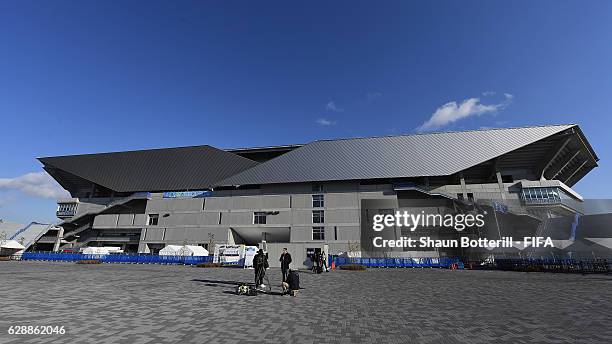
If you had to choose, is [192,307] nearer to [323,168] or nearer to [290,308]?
[290,308]

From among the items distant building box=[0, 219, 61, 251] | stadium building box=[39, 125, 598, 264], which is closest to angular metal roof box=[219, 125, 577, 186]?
stadium building box=[39, 125, 598, 264]

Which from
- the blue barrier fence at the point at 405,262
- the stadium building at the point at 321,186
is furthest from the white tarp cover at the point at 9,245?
the blue barrier fence at the point at 405,262

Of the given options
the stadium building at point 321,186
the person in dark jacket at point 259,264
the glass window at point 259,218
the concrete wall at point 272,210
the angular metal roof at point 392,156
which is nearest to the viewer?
the person in dark jacket at point 259,264

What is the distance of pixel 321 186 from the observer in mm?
49844

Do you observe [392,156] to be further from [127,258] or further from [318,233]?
[127,258]

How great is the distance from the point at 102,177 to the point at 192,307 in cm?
6841

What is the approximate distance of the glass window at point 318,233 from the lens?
46.7 meters

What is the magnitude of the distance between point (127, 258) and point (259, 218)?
20.7 meters

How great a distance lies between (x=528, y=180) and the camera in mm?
48156

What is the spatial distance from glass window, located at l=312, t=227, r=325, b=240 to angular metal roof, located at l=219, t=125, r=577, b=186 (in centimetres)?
866

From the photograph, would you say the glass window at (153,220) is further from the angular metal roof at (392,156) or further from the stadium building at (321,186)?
the angular metal roof at (392,156)

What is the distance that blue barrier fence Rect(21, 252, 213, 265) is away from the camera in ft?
122

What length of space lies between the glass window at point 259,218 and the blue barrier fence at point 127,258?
1374 centimetres

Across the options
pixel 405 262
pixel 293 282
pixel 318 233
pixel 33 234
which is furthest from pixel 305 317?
pixel 33 234
